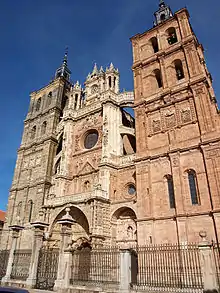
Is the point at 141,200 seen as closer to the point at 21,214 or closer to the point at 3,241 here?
the point at 21,214

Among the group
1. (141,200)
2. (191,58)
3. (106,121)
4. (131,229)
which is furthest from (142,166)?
(191,58)

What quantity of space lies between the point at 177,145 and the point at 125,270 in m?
9.14

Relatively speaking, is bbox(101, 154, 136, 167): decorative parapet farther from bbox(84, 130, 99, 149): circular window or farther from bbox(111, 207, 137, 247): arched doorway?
bbox(84, 130, 99, 149): circular window

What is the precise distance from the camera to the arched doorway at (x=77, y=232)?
17.8m

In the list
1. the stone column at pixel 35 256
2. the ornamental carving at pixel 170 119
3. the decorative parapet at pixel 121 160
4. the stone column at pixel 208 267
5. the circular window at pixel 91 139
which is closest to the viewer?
the stone column at pixel 208 267

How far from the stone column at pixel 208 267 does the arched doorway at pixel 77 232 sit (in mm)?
10986

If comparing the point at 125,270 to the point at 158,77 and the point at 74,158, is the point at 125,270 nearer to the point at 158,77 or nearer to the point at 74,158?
the point at 74,158

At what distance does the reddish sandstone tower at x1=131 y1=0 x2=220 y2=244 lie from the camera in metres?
13.4

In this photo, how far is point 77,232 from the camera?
1831 centimetres

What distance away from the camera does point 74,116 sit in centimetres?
2558

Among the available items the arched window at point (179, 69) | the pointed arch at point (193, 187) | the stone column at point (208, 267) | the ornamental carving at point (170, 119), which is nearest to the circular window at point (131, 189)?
the pointed arch at point (193, 187)

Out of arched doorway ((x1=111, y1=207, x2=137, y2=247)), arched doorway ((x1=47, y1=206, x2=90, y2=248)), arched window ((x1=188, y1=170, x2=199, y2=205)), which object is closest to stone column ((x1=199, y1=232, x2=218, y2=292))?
arched window ((x1=188, y1=170, x2=199, y2=205))

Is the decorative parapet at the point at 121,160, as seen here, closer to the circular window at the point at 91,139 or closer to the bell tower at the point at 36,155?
the circular window at the point at 91,139

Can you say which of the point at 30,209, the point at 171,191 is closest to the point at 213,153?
the point at 171,191
